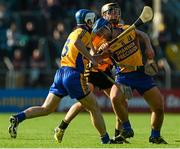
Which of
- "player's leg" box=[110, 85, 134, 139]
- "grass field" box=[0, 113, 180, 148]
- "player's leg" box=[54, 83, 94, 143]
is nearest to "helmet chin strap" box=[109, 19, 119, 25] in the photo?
"player's leg" box=[110, 85, 134, 139]

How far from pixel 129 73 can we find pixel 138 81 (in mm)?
231

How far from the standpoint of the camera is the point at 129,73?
14.2 metres

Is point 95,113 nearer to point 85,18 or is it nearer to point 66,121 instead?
point 66,121

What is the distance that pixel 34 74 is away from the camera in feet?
85.4

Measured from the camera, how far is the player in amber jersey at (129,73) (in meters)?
14.0

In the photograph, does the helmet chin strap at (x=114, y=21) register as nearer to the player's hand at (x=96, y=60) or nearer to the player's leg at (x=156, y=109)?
the player's hand at (x=96, y=60)

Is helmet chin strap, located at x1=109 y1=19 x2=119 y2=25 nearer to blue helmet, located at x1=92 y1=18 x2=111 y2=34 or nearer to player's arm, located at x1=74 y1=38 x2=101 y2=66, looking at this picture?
blue helmet, located at x1=92 y1=18 x2=111 y2=34

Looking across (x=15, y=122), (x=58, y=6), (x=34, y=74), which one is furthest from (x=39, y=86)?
(x=15, y=122)

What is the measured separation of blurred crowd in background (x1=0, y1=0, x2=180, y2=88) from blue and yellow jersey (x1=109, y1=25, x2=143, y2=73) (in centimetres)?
1179

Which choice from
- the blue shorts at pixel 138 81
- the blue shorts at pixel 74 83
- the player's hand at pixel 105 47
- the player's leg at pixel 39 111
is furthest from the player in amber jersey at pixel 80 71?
the blue shorts at pixel 138 81

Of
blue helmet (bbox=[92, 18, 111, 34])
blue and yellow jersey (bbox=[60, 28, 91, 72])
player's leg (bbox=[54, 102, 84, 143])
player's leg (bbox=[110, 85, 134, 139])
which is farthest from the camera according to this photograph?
player's leg (bbox=[54, 102, 84, 143])

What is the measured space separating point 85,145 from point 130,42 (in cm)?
211

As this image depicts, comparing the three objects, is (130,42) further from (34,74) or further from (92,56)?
(34,74)

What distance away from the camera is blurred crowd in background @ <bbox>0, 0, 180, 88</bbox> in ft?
85.7
